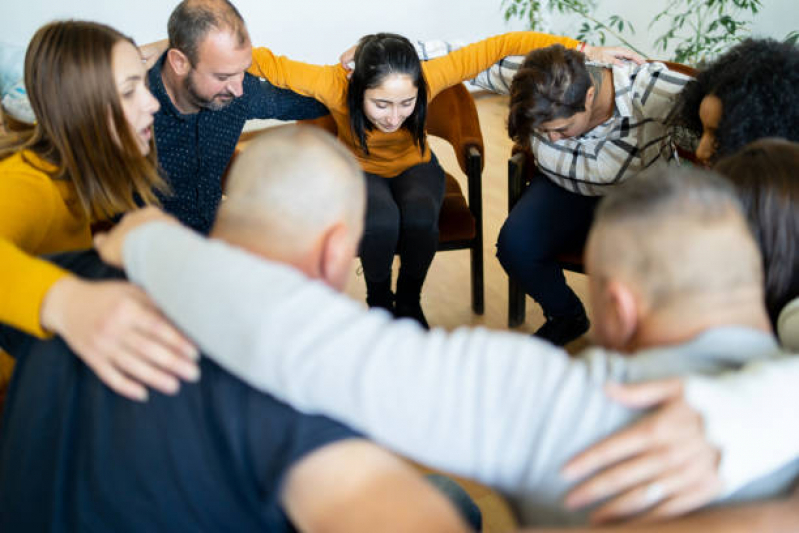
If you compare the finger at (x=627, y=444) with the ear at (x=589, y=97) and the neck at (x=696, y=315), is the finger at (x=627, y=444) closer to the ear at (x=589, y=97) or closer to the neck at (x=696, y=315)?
the neck at (x=696, y=315)

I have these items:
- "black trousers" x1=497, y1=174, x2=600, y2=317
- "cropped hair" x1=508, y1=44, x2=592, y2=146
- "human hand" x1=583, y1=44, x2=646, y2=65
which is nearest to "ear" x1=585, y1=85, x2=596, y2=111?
"cropped hair" x1=508, y1=44, x2=592, y2=146

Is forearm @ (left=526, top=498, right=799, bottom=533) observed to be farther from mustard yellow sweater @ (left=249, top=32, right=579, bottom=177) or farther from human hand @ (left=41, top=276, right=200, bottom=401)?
mustard yellow sweater @ (left=249, top=32, right=579, bottom=177)

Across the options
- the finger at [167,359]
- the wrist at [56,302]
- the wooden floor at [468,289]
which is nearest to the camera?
the finger at [167,359]

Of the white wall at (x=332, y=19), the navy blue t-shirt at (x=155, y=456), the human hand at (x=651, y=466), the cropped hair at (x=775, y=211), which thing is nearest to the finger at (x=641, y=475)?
the human hand at (x=651, y=466)

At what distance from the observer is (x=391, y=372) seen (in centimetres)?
65

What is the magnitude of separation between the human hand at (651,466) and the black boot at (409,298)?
5.55 feet

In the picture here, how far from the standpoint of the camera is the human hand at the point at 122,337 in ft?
2.43

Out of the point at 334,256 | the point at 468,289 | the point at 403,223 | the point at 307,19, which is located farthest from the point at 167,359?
the point at 307,19

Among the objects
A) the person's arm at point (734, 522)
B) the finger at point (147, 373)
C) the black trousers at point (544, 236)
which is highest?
the finger at point (147, 373)

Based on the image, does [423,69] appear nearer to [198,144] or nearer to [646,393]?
[198,144]

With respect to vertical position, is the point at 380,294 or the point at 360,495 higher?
the point at 360,495

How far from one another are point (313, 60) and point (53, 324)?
14.1 ft

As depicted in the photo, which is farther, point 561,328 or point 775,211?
point 561,328

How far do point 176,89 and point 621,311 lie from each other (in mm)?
1758
